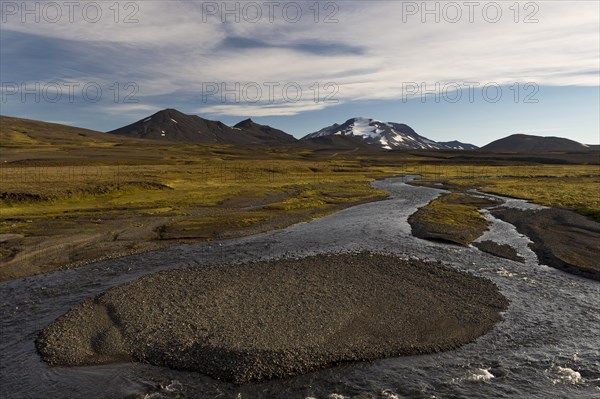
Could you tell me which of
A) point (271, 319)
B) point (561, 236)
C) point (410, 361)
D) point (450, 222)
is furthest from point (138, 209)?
point (561, 236)

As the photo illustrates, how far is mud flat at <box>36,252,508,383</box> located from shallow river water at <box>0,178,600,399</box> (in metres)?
0.85

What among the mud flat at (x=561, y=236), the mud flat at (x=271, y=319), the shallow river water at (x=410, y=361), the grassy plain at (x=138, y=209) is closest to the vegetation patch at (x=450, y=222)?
the mud flat at (x=561, y=236)

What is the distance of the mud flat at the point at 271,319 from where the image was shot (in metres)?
22.3

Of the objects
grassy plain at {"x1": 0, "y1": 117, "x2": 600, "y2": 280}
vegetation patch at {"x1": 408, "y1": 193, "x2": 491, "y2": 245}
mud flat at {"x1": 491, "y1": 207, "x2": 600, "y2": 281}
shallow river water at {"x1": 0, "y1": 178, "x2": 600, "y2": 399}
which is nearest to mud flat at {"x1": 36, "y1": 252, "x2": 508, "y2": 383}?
shallow river water at {"x1": 0, "y1": 178, "x2": 600, "y2": 399}

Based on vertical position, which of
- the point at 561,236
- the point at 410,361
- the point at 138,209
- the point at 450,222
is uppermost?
the point at 138,209

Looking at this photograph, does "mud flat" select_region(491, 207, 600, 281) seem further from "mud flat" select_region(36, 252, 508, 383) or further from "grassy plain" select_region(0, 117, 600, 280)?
"mud flat" select_region(36, 252, 508, 383)

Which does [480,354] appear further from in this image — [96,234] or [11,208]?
[11,208]

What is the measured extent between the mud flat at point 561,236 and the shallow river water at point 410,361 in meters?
2.37

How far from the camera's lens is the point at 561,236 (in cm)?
4875

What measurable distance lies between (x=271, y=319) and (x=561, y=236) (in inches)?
1585

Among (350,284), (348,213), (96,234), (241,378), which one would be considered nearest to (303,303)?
(350,284)

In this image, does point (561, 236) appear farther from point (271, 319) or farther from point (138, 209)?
point (138, 209)

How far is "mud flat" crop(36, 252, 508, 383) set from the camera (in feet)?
73.3

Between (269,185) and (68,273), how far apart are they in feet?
240
